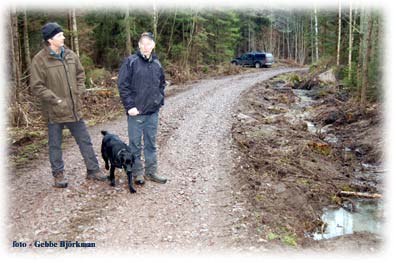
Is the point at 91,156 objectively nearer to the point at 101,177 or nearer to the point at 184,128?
the point at 101,177

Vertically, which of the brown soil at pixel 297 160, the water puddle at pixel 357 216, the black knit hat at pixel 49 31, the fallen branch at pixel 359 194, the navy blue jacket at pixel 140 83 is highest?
the black knit hat at pixel 49 31

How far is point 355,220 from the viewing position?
21.3ft

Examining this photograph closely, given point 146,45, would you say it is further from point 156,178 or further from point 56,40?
point 156,178

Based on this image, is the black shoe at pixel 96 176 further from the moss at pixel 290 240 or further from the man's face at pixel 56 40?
the moss at pixel 290 240

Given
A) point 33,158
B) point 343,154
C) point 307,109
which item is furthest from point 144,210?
point 307,109

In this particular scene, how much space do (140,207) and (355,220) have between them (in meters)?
3.66

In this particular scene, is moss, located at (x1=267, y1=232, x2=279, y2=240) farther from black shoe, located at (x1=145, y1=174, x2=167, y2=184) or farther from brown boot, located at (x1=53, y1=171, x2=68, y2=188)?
brown boot, located at (x1=53, y1=171, x2=68, y2=188)

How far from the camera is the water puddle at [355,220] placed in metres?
5.98

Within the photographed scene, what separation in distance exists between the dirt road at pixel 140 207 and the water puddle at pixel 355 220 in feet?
4.98

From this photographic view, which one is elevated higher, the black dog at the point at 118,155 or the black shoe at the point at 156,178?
the black dog at the point at 118,155

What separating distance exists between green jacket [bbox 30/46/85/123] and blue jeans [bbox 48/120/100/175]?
0.18 meters

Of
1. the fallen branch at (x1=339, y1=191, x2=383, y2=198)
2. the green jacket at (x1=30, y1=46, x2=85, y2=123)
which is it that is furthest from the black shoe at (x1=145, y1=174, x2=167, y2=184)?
the fallen branch at (x1=339, y1=191, x2=383, y2=198)

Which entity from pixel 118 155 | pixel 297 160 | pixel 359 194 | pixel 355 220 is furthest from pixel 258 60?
pixel 118 155

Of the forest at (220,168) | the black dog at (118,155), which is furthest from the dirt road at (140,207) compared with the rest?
the black dog at (118,155)
